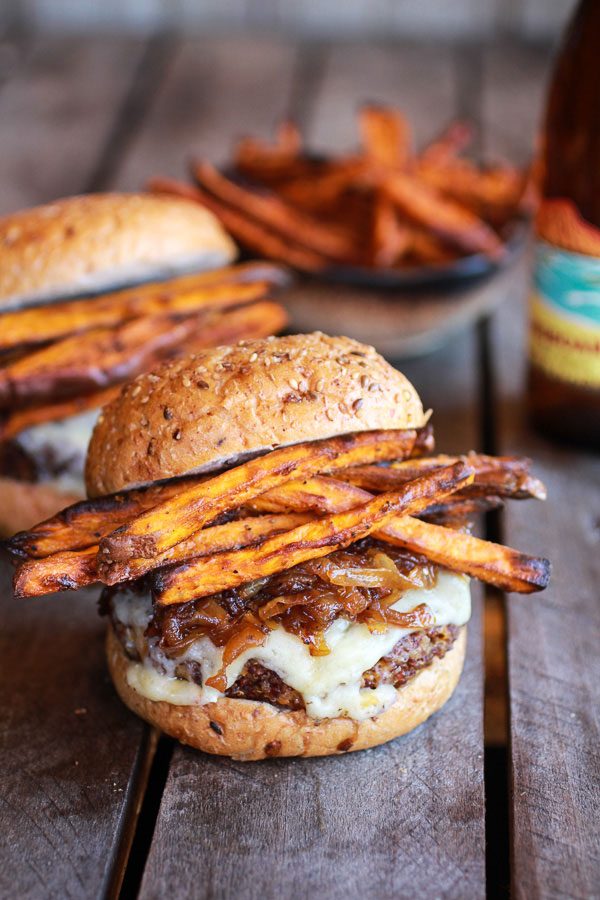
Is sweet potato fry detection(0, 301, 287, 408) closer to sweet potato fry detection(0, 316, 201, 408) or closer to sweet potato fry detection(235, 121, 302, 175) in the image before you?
sweet potato fry detection(0, 316, 201, 408)

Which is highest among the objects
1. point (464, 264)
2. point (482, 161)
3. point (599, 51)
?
point (599, 51)

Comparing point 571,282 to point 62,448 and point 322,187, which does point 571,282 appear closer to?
point 322,187

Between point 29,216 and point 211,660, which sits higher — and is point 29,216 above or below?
above

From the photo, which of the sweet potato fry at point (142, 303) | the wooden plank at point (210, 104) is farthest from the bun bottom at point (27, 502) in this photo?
the wooden plank at point (210, 104)

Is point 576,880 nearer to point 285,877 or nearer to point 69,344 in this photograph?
point 285,877

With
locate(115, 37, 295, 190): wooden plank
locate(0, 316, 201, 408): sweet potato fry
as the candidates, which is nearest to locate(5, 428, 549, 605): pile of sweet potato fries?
locate(0, 316, 201, 408): sweet potato fry

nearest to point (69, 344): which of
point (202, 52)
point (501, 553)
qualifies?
point (501, 553)

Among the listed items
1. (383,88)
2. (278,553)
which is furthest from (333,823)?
(383,88)
